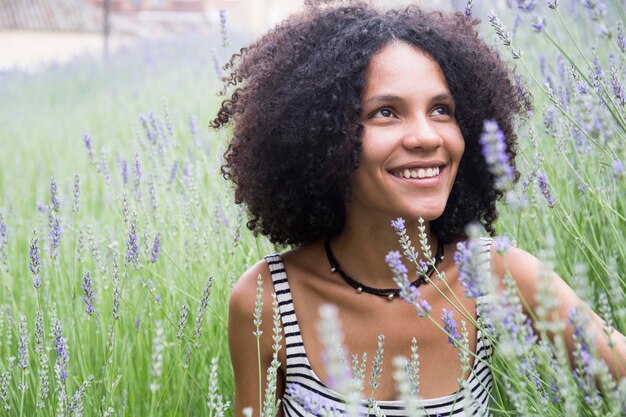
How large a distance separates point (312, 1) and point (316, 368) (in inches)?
39.5

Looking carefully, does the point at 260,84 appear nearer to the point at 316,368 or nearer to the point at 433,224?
the point at 433,224

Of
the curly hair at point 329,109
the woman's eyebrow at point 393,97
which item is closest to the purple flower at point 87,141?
the curly hair at point 329,109

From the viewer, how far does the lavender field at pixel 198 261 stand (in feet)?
4.82

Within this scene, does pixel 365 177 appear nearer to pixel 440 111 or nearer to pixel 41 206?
pixel 440 111

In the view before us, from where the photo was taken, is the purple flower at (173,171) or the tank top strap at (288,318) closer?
the tank top strap at (288,318)

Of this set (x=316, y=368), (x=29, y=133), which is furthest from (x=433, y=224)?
(x=29, y=133)

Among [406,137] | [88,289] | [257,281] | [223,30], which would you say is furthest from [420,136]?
[223,30]

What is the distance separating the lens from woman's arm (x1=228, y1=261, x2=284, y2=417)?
7.00 ft

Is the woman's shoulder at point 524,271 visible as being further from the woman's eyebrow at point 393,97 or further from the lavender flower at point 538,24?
the lavender flower at point 538,24

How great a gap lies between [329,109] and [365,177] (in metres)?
0.19

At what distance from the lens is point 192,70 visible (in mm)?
9969

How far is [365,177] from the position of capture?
197cm

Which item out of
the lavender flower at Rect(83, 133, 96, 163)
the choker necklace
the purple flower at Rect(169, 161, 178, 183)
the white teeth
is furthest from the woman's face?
the purple flower at Rect(169, 161, 178, 183)

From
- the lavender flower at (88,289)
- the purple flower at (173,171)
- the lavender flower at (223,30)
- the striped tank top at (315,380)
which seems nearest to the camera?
the lavender flower at (88,289)
